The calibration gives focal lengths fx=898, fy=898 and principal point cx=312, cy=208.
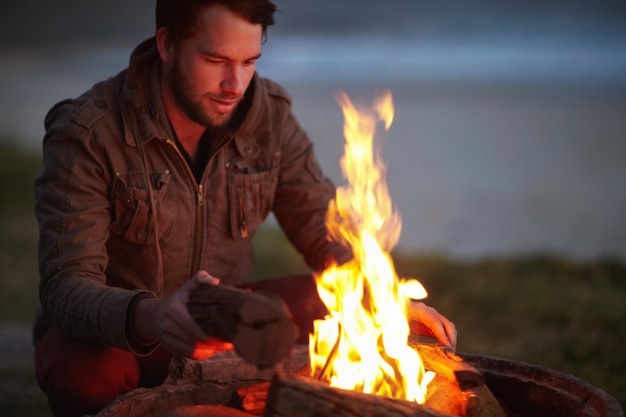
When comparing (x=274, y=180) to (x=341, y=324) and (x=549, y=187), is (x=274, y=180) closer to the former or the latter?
(x=341, y=324)

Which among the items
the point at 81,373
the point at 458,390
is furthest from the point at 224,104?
the point at 458,390

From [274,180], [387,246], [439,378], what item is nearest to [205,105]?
[274,180]

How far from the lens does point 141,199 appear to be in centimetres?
322

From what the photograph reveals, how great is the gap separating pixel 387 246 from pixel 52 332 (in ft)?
3.98

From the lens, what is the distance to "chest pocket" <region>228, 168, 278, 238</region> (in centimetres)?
347

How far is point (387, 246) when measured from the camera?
3.18m

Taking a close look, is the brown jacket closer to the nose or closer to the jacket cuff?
the jacket cuff

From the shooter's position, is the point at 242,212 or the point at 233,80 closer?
the point at 233,80

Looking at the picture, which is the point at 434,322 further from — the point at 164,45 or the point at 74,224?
the point at 164,45

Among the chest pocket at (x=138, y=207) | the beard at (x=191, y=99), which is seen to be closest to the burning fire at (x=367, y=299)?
the beard at (x=191, y=99)

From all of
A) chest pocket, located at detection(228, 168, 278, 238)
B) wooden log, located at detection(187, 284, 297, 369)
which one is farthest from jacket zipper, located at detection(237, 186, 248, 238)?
wooden log, located at detection(187, 284, 297, 369)

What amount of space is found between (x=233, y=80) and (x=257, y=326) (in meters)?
1.25

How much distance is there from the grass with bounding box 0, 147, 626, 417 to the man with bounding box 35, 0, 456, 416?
1362 millimetres

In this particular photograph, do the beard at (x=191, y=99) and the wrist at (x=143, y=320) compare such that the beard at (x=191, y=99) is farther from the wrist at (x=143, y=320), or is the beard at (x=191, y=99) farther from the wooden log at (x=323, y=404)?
the wooden log at (x=323, y=404)
